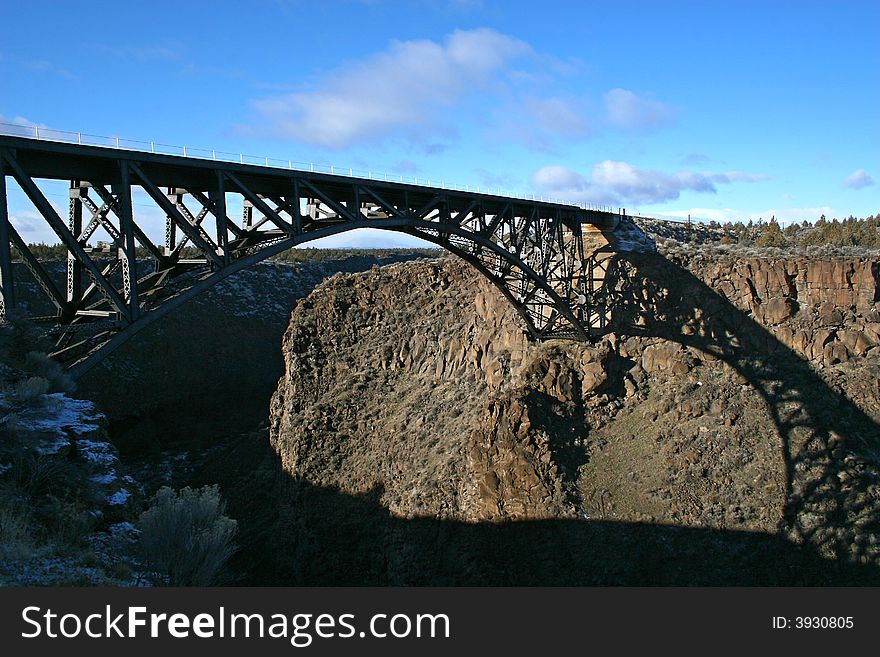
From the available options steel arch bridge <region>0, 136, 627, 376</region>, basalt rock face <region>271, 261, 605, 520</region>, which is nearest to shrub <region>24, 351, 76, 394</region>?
steel arch bridge <region>0, 136, 627, 376</region>

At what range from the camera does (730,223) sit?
→ 37.1m

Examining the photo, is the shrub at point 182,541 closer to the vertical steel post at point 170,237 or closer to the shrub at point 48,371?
the shrub at point 48,371

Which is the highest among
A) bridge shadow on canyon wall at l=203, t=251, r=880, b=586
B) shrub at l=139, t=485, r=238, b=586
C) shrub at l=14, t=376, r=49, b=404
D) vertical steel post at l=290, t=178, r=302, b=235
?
vertical steel post at l=290, t=178, r=302, b=235

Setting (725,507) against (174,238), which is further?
(725,507)

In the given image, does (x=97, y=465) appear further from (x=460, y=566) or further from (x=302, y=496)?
(x=302, y=496)

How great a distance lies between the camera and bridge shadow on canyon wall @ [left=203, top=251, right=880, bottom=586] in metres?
21.1

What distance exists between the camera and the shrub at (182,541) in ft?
26.5

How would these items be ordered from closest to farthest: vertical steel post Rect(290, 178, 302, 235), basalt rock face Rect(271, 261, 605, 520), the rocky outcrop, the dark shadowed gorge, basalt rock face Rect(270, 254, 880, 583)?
vertical steel post Rect(290, 178, 302, 235), the dark shadowed gorge, basalt rock face Rect(270, 254, 880, 583), basalt rock face Rect(271, 261, 605, 520), the rocky outcrop

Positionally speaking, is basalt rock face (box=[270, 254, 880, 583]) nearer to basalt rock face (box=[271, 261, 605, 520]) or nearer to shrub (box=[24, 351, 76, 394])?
basalt rock face (box=[271, 261, 605, 520])

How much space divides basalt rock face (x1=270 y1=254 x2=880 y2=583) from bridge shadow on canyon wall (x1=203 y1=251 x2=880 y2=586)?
10 cm

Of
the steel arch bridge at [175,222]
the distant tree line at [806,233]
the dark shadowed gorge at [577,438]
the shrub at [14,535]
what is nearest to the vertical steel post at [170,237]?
the steel arch bridge at [175,222]

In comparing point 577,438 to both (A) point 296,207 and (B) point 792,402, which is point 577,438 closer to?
(B) point 792,402

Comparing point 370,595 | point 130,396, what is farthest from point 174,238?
point 130,396

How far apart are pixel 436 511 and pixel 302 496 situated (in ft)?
27.0
